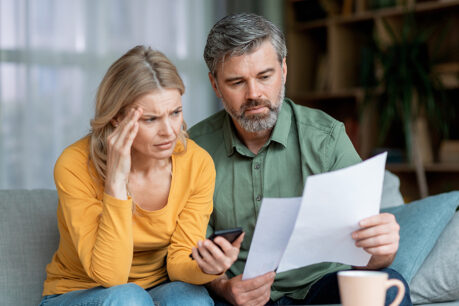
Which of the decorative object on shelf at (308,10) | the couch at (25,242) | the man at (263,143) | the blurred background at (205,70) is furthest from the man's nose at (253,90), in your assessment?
the decorative object on shelf at (308,10)

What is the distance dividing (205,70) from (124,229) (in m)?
2.64

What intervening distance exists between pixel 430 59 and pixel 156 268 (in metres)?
2.47

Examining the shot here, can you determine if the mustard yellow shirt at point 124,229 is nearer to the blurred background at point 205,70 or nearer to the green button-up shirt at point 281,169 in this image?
the green button-up shirt at point 281,169

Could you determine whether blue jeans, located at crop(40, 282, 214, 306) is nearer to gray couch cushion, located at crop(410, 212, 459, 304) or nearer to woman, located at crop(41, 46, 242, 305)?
woman, located at crop(41, 46, 242, 305)

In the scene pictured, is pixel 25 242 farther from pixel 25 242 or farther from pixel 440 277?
pixel 440 277

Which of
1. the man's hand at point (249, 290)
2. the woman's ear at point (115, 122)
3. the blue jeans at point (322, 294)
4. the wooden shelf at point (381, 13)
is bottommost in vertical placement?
the blue jeans at point (322, 294)

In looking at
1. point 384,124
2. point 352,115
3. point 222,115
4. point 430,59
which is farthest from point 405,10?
point 222,115

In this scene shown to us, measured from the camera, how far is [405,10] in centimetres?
335

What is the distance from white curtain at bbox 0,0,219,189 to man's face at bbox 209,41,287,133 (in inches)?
70.7

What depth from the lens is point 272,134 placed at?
5.32ft

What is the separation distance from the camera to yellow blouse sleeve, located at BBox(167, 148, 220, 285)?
53.0 inches

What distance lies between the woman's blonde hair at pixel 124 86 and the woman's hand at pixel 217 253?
388 mm

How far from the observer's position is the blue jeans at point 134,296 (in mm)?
1185

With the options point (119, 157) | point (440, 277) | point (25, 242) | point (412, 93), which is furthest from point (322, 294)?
point (412, 93)
